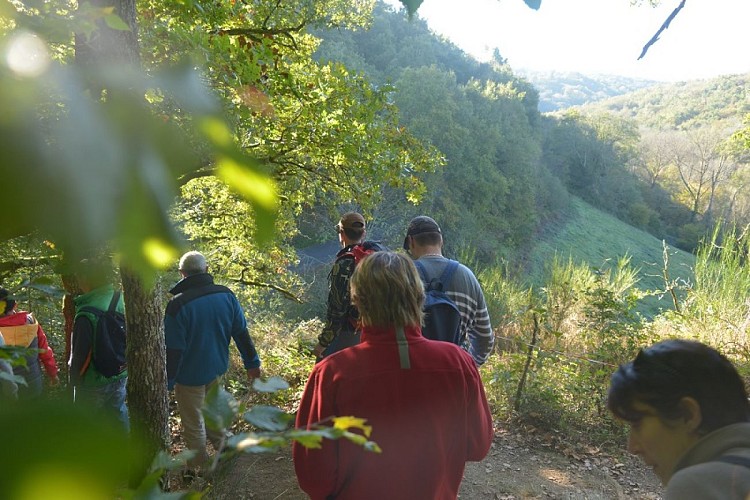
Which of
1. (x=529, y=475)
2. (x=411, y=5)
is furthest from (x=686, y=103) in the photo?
(x=411, y=5)

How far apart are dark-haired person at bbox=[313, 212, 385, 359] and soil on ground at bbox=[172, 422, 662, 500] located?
4.43 feet

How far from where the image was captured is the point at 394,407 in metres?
1.68

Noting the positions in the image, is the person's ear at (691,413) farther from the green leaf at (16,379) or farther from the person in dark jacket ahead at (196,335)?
the person in dark jacket ahead at (196,335)

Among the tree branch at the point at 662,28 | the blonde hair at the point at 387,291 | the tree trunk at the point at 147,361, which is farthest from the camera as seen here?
the tree trunk at the point at 147,361

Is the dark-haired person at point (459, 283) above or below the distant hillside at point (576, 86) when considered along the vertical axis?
below

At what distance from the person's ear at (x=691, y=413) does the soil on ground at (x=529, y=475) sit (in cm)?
306

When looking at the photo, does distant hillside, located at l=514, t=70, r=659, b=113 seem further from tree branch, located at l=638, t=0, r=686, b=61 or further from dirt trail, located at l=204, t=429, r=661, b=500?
tree branch, located at l=638, t=0, r=686, b=61

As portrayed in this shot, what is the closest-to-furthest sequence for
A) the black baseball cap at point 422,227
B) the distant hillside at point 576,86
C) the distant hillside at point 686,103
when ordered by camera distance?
1. the black baseball cap at point 422,227
2. the distant hillside at point 686,103
3. the distant hillside at point 576,86

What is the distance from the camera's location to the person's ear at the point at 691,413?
4.03 feet


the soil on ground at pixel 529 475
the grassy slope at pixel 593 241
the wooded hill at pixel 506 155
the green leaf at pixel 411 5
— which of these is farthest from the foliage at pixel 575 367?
the grassy slope at pixel 593 241

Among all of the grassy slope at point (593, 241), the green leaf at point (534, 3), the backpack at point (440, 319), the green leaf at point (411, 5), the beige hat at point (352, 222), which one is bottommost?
the grassy slope at point (593, 241)

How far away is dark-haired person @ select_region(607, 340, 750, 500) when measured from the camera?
1.13 metres

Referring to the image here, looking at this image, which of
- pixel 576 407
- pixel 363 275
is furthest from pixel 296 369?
pixel 363 275

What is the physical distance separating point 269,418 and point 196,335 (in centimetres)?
292
